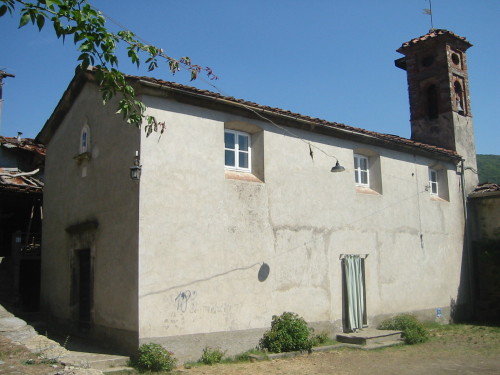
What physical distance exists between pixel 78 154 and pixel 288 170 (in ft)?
18.0

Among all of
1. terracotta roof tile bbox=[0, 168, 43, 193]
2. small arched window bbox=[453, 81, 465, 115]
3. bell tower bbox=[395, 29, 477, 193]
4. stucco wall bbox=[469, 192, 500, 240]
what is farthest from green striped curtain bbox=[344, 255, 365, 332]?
terracotta roof tile bbox=[0, 168, 43, 193]

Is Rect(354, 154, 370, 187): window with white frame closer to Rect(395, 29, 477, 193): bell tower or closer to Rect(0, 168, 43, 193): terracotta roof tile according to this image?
Rect(395, 29, 477, 193): bell tower

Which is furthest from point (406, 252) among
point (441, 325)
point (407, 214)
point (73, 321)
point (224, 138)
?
point (73, 321)

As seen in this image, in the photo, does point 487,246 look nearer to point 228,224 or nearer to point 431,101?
point 431,101

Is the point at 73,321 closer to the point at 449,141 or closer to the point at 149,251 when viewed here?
the point at 149,251

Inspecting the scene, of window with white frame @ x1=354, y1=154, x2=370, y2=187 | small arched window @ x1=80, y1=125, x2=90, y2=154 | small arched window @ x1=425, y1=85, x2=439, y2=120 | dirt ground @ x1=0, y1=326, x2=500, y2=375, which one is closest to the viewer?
dirt ground @ x1=0, y1=326, x2=500, y2=375

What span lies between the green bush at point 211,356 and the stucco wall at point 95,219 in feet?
4.84

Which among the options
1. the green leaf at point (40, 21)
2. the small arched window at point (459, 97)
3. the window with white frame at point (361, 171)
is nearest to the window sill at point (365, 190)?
the window with white frame at point (361, 171)

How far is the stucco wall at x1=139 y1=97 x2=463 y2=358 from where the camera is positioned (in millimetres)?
9781

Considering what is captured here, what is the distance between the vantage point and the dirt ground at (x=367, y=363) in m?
9.11

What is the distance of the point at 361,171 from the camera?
14.6m

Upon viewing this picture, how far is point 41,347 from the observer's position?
10219 mm

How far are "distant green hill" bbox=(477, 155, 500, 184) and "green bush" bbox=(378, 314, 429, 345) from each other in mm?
34208

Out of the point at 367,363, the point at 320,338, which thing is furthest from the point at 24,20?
the point at 320,338
